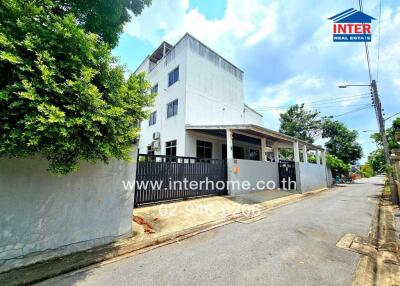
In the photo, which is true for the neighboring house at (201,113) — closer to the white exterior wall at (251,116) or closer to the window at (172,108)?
the window at (172,108)

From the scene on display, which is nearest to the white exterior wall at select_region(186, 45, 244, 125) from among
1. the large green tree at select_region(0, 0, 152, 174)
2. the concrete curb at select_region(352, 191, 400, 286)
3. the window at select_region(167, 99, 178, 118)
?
the window at select_region(167, 99, 178, 118)

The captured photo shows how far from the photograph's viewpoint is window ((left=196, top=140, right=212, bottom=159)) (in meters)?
13.0

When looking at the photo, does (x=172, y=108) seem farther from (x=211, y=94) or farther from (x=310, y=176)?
(x=310, y=176)

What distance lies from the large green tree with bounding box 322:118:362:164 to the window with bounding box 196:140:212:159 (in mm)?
22287

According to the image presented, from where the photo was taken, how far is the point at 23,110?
8.66ft

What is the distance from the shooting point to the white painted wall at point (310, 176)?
13.2 m

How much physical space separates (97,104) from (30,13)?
5.20 feet

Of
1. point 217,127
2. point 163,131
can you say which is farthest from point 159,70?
point 217,127

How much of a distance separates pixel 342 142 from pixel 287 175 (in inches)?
722

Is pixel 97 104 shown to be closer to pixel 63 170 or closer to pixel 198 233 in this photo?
pixel 63 170

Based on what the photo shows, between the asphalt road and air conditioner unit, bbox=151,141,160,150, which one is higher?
air conditioner unit, bbox=151,141,160,150

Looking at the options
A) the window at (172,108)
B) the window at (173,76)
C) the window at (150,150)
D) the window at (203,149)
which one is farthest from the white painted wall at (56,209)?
the window at (150,150)

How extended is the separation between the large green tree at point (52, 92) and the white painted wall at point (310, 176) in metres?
13.0

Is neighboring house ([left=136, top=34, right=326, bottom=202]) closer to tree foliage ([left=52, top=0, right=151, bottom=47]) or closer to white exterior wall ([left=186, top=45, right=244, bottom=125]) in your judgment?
white exterior wall ([left=186, top=45, right=244, bottom=125])
